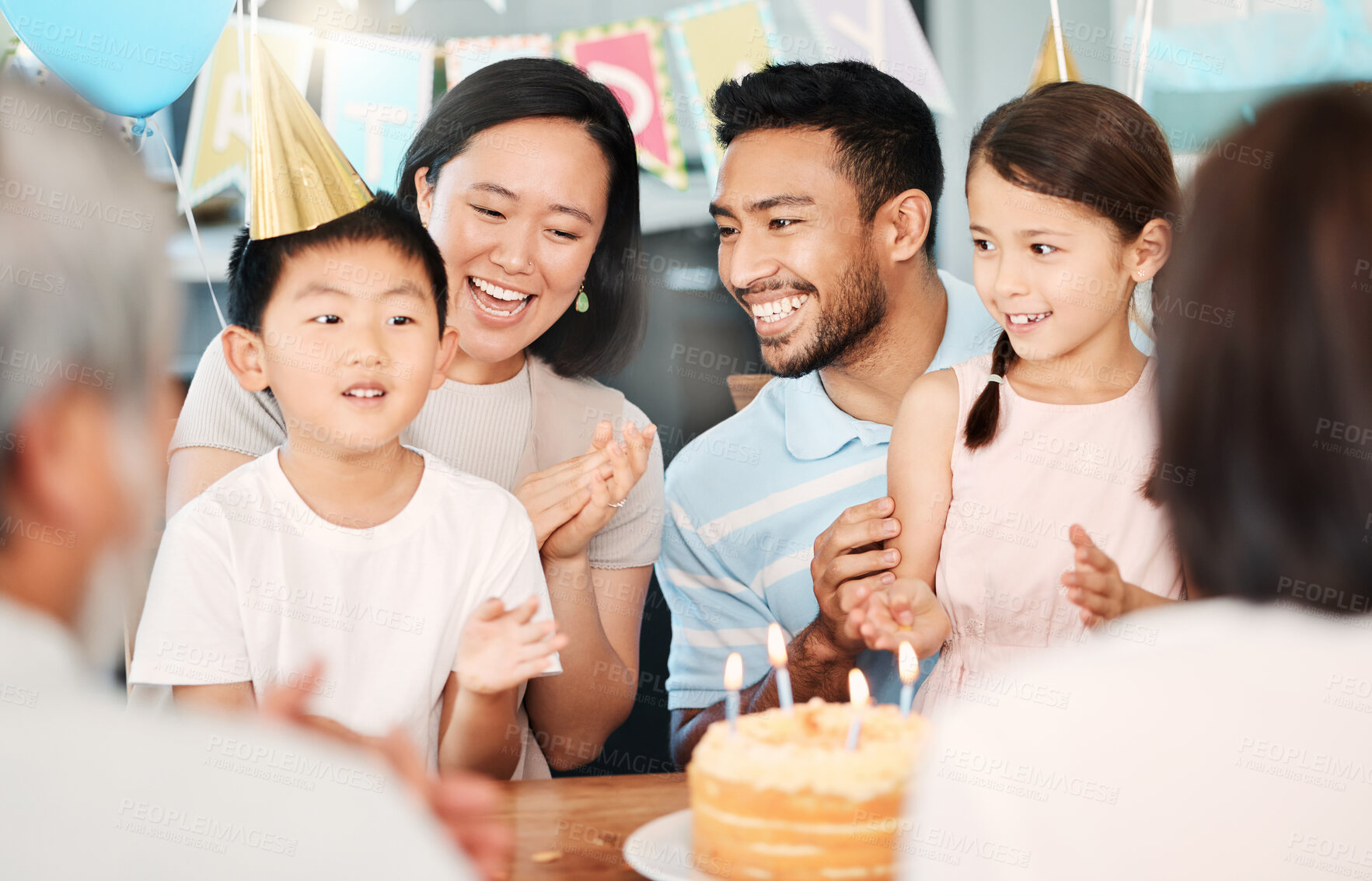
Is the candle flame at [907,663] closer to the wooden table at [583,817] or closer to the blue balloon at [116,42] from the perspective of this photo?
the wooden table at [583,817]

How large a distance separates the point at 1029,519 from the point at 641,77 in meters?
0.93

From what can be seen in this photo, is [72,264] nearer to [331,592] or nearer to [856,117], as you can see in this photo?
[331,592]

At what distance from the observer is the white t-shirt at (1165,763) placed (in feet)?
2.34

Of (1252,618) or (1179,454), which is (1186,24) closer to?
(1179,454)

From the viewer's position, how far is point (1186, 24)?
1827mm

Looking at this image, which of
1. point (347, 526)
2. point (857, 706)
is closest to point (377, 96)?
point (347, 526)

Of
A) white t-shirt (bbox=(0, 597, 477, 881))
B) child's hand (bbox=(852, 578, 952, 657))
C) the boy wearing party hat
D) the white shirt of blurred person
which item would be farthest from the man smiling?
white t-shirt (bbox=(0, 597, 477, 881))

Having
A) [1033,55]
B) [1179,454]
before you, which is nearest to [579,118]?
[1033,55]

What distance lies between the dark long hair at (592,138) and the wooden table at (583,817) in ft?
2.20

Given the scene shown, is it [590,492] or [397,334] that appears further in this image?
[590,492]

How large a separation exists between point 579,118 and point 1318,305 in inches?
41.5

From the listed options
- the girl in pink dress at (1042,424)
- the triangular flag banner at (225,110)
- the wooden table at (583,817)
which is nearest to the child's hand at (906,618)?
the girl in pink dress at (1042,424)

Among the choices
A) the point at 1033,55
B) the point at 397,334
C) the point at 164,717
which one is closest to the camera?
the point at 164,717

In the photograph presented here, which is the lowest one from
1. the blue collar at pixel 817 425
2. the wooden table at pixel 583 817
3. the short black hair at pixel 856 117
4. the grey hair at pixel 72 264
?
the wooden table at pixel 583 817
